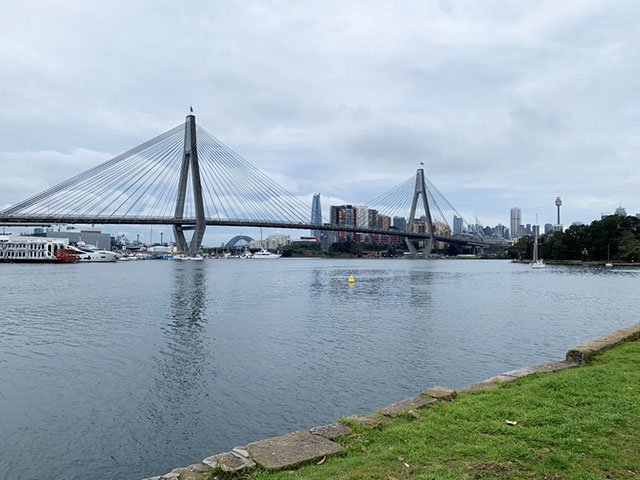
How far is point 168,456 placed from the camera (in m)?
6.39

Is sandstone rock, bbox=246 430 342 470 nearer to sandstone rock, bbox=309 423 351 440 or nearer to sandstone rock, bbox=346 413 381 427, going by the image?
sandstone rock, bbox=309 423 351 440

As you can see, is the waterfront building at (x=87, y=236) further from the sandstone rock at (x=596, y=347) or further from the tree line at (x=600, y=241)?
the sandstone rock at (x=596, y=347)

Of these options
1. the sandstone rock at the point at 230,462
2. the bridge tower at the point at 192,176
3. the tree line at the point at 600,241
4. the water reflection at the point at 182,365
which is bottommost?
the water reflection at the point at 182,365

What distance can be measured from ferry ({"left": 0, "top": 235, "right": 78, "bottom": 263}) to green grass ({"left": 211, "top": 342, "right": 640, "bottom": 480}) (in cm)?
9034

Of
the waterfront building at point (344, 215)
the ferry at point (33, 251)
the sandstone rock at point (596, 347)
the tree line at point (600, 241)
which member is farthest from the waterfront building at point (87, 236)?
the sandstone rock at point (596, 347)

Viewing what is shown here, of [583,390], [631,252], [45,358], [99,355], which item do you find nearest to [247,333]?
[99,355]

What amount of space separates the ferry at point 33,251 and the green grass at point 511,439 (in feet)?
296

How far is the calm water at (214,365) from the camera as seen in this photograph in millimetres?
6871

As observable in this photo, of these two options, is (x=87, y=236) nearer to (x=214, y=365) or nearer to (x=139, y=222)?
(x=139, y=222)

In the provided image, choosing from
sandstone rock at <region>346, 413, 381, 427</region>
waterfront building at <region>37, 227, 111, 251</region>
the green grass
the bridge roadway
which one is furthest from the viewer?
waterfront building at <region>37, 227, 111, 251</region>

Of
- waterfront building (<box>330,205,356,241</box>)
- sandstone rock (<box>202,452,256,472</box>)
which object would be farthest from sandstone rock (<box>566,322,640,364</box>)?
waterfront building (<box>330,205,356,241</box>)

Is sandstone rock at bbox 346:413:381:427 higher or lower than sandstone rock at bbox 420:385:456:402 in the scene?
lower

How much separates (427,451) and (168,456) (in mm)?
3957

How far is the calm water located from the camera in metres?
6.87
